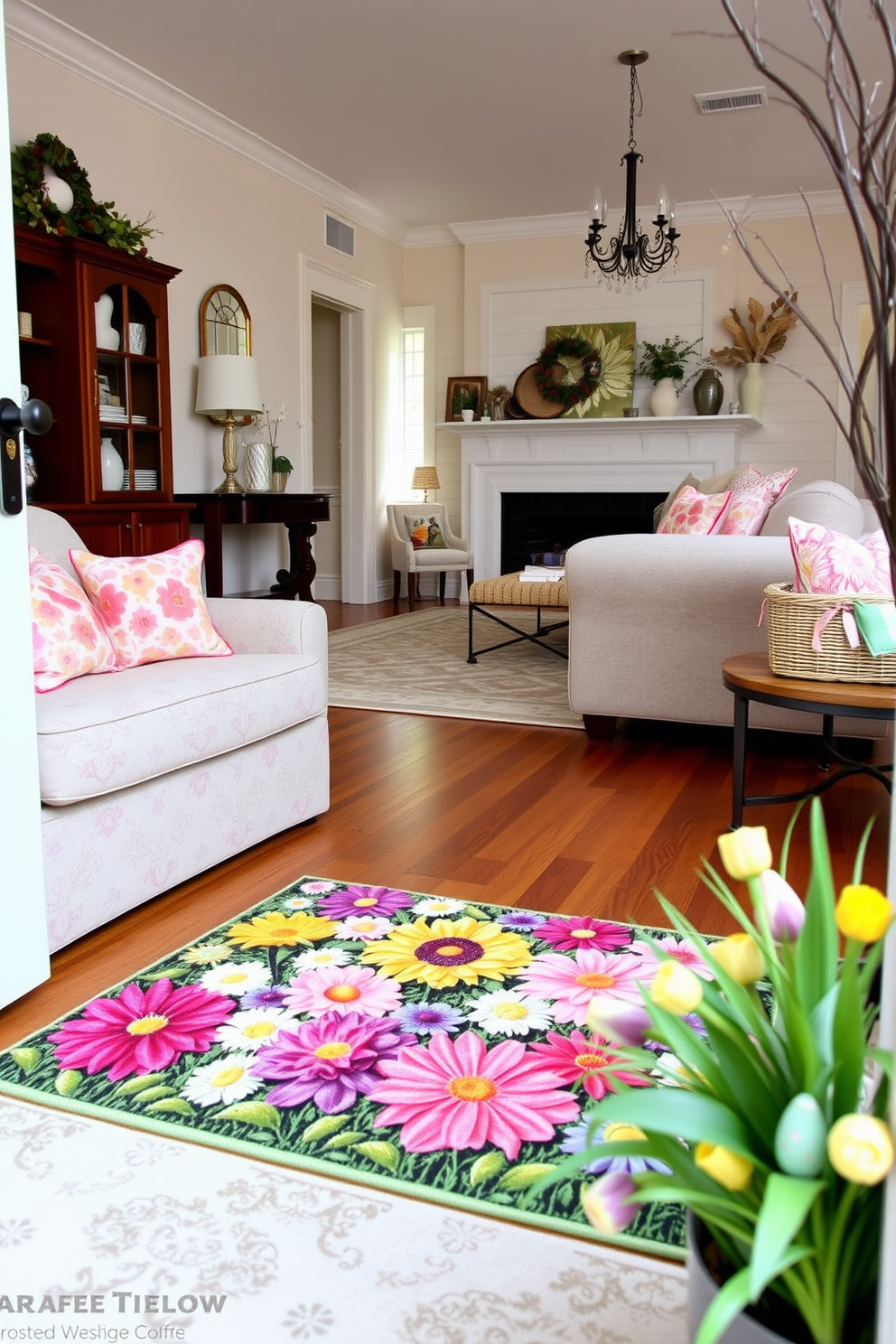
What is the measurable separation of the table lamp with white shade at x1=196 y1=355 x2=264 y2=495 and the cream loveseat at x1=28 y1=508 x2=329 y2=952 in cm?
308

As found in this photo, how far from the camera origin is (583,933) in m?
2.17

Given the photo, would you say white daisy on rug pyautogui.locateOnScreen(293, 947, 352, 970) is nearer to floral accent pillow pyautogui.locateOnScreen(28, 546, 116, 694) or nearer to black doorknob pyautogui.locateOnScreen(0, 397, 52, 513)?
floral accent pillow pyautogui.locateOnScreen(28, 546, 116, 694)

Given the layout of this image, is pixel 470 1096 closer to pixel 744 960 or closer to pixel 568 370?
pixel 744 960

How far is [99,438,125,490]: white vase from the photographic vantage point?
4680 millimetres

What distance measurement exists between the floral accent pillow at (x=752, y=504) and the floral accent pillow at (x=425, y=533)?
3.56 m

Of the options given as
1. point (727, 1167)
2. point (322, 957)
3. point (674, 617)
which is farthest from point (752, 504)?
point (727, 1167)

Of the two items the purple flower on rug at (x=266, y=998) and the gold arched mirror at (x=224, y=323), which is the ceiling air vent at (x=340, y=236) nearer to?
the gold arched mirror at (x=224, y=323)

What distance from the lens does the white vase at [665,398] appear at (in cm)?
766

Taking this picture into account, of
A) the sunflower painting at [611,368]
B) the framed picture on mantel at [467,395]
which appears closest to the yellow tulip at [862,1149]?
the sunflower painting at [611,368]

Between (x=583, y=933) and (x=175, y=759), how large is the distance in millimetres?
914

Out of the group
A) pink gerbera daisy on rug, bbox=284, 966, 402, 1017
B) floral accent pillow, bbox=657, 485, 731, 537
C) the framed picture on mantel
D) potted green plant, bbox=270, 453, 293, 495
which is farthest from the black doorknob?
the framed picture on mantel

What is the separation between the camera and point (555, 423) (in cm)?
797

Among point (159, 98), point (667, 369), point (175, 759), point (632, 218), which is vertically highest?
point (159, 98)

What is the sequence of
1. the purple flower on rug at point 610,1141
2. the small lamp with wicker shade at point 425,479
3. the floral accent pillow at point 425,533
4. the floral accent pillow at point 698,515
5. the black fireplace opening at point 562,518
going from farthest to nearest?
the small lamp with wicker shade at point 425,479
the black fireplace opening at point 562,518
the floral accent pillow at point 425,533
the floral accent pillow at point 698,515
the purple flower on rug at point 610,1141
